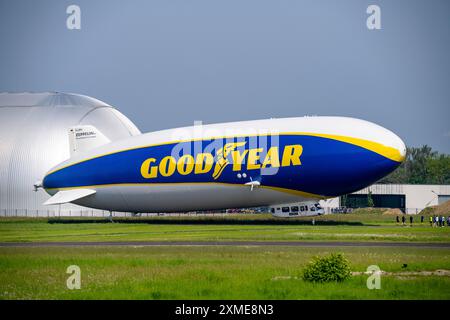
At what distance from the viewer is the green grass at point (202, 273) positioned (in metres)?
31.0

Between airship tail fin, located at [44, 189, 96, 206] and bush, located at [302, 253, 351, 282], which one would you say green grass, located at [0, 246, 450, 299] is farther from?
airship tail fin, located at [44, 189, 96, 206]

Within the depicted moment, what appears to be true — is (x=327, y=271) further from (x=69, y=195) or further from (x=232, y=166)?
(x=69, y=195)

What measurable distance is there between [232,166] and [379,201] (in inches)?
4046

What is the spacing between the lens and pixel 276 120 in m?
81.8

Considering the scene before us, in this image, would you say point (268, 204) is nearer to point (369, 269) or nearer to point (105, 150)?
point (105, 150)

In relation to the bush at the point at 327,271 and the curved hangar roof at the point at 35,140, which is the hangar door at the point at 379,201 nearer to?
the curved hangar roof at the point at 35,140

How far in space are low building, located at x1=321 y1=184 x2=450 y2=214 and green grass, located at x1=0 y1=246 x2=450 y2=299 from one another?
361 ft

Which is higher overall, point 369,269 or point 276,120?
point 276,120

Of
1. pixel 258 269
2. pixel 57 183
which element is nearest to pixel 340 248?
pixel 258 269

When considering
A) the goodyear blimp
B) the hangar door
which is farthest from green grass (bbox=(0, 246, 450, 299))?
the hangar door

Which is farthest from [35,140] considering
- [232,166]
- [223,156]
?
[232,166]

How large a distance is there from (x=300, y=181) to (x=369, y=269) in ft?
134

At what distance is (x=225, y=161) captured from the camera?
267 feet
